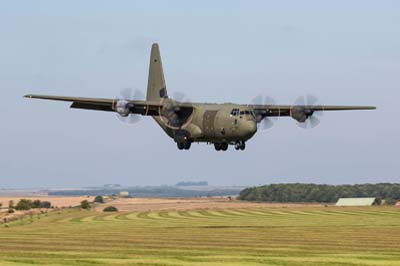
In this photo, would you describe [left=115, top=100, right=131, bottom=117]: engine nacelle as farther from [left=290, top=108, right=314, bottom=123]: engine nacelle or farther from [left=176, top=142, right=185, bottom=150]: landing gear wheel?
[left=290, top=108, right=314, bottom=123]: engine nacelle

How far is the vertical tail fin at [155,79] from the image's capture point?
98125mm

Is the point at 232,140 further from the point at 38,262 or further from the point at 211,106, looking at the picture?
the point at 38,262

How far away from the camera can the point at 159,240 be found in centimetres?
9794

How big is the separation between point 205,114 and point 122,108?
8.99 m

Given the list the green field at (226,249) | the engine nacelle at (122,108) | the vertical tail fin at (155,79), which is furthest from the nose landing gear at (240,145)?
the vertical tail fin at (155,79)

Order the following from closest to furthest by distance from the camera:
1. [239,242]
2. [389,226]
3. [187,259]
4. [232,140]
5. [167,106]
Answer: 1. [187,259]
2. [232,140]
3. [167,106]
4. [239,242]
5. [389,226]

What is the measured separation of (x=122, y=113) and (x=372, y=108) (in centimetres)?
2705

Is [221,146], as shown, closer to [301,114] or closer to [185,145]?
[185,145]

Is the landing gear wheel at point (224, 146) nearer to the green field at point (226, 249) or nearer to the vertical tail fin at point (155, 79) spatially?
the green field at point (226, 249)

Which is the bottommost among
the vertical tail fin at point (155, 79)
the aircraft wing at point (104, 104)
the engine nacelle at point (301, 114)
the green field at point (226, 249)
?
the green field at point (226, 249)

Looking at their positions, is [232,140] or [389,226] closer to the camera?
[232,140]

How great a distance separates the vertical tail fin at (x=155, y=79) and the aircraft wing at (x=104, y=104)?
867 centimetres

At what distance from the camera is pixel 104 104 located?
8719 centimetres

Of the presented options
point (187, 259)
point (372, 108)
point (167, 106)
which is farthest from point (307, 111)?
point (187, 259)
